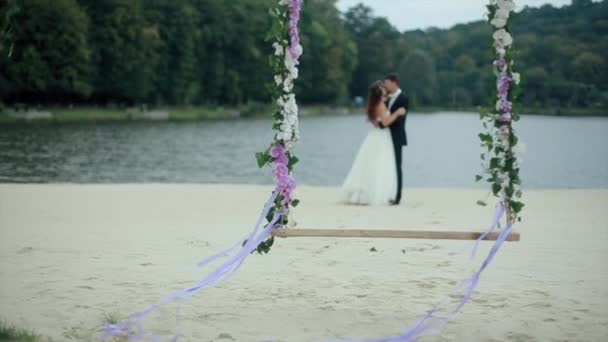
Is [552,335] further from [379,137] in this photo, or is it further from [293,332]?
[379,137]

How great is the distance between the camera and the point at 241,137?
4975 cm

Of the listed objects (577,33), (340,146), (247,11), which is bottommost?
(340,146)

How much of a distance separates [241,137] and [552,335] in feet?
147

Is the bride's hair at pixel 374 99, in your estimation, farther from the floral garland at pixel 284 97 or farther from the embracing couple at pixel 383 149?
the floral garland at pixel 284 97

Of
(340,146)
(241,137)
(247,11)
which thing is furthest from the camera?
(247,11)

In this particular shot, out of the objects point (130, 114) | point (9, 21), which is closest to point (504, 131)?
point (9, 21)

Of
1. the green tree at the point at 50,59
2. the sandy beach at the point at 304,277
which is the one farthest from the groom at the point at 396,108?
the green tree at the point at 50,59

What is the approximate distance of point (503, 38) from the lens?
6246mm

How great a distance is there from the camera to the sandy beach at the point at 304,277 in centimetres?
574

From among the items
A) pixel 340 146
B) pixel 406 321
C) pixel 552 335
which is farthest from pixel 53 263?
pixel 340 146

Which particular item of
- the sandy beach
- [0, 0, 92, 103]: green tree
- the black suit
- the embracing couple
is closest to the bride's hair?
the embracing couple

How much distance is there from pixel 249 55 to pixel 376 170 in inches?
3249

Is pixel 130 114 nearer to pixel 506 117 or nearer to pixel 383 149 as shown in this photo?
pixel 383 149

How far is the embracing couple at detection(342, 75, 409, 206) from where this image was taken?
13102 millimetres
